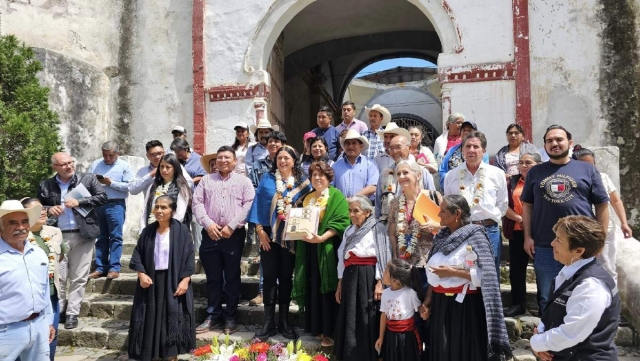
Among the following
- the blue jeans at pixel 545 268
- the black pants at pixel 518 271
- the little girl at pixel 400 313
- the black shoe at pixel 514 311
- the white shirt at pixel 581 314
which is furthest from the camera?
the black pants at pixel 518 271

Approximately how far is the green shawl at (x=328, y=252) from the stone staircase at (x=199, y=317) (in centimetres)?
48

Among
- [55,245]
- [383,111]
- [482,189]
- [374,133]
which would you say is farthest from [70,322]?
[482,189]

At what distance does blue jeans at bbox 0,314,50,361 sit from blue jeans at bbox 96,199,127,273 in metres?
2.65

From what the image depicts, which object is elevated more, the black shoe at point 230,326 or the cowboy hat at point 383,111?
the cowboy hat at point 383,111

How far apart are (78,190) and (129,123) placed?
13.4ft

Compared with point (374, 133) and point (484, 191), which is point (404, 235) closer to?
point (484, 191)

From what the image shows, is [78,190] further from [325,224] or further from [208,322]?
[325,224]

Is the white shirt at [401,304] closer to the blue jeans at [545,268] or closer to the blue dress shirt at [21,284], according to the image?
the blue jeans at [545,268]

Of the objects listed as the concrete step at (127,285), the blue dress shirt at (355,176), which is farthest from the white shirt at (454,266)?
the concrete step at (127,285)

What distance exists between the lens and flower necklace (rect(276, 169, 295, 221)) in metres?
4.70

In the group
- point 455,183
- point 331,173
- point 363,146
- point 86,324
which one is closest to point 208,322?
point 86,324

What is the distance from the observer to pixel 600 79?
737cm

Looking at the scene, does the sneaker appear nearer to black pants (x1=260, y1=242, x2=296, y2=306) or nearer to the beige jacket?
black pants (x1=260, y1=242, x2=296, y2=306)

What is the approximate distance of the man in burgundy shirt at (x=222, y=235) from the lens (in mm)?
4859
